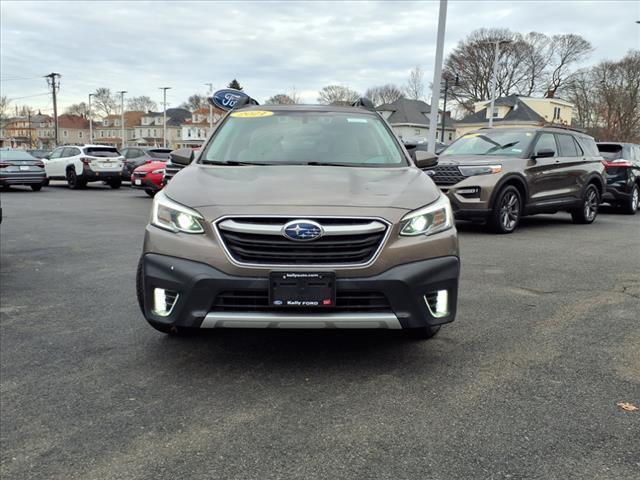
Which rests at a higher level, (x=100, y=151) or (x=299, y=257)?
(x=100, y=151)

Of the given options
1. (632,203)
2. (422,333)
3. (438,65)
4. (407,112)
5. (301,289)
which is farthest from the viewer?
(407,112)

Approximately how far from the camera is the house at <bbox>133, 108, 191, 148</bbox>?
389 feet

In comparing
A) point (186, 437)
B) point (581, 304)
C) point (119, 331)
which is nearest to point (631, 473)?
point (186, 437)

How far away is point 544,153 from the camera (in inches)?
373

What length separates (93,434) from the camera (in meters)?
2.81

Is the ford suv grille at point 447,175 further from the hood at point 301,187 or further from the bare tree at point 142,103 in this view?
the bare tree at point 142,103

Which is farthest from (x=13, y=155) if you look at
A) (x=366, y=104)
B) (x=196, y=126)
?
(x=196, y=126)

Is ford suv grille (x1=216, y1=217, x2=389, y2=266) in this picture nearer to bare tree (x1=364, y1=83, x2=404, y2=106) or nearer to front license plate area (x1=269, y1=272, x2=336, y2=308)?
front license plate area (x1=269, y1=272, x2=336, y2=308)

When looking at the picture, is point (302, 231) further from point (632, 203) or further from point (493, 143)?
point (632, 203)

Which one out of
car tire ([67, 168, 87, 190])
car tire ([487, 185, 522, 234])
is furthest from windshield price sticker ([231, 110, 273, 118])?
car tire ([67, 168, 87, 190])

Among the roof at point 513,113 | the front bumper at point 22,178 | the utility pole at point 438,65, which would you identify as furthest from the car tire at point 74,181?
the roof at point 513,113

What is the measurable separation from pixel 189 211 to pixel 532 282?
13.1 feet

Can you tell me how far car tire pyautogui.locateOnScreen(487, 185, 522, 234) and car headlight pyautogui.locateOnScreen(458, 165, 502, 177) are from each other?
36 centimetres

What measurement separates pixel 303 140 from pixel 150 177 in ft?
44.4
